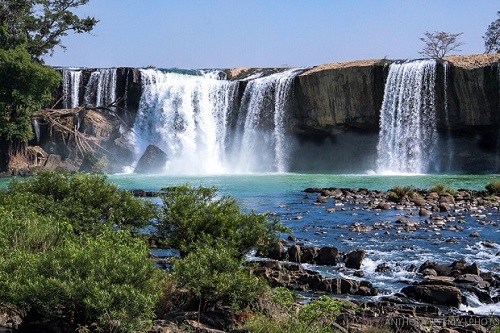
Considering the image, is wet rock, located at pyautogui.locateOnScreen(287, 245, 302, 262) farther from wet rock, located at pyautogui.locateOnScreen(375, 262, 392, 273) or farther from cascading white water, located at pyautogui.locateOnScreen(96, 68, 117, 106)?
cascading white water, located at pyautogui.locateOnScreen(96, 68, 117, 106)

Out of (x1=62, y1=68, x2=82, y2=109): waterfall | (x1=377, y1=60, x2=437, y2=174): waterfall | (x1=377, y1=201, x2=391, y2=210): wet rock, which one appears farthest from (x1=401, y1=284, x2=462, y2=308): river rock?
(x1=62, y1=68, x2=82, y2=109): waterfall

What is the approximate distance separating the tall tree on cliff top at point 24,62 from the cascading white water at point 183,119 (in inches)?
265

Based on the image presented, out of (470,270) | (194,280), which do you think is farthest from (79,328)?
(470,270)

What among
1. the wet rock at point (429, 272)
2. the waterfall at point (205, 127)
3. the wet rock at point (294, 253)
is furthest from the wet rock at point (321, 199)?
the waterfall at point (205, 127)

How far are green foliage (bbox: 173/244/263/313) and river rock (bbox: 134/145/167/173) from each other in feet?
123

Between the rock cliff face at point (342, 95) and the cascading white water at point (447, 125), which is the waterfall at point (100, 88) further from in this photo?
the cascading white water at point (447, 125)

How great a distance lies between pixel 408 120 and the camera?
4459 centimetres

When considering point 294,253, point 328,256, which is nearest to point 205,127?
point 294,253

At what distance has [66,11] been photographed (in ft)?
159

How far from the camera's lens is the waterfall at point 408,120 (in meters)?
43.1

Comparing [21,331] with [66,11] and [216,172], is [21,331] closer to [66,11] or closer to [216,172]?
[216,172]

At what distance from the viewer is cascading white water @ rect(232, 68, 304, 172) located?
47125 mm

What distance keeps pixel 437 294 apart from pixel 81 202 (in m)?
7.41

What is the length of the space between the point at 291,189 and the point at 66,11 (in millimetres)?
24485
